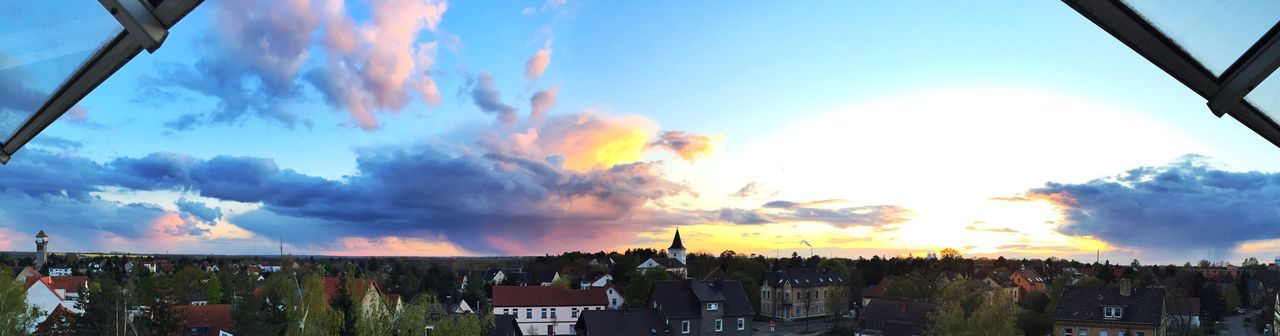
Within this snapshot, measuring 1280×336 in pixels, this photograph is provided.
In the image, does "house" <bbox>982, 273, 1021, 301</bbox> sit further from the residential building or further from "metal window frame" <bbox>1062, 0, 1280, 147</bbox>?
the residential building

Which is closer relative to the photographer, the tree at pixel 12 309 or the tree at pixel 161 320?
the tree at pixel 12 309

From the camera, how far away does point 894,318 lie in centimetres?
4425

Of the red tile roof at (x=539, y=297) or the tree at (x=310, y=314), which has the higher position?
the tree at (x=310, y=314)

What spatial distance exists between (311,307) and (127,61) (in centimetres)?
3190

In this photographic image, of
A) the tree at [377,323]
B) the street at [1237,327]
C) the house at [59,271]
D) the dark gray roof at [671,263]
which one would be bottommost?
the house at [59,271]

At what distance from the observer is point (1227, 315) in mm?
70938

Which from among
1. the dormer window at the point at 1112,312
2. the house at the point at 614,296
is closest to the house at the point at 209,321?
the house at the point at 614,296

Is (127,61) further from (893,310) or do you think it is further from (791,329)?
(791,329)

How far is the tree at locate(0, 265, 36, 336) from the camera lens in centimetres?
2936

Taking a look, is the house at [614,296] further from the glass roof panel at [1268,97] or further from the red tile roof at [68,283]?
the glass roof panel at [1268,97]

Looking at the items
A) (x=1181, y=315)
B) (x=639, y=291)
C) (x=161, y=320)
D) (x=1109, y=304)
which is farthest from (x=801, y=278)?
(x=161, y=320)

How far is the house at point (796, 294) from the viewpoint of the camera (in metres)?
65.8

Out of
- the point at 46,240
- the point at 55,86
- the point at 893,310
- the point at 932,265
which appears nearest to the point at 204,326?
the point at 893,310

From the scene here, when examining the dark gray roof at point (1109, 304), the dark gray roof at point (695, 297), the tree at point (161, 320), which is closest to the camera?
the tree at point (161, 320)
